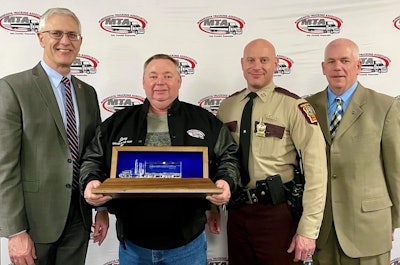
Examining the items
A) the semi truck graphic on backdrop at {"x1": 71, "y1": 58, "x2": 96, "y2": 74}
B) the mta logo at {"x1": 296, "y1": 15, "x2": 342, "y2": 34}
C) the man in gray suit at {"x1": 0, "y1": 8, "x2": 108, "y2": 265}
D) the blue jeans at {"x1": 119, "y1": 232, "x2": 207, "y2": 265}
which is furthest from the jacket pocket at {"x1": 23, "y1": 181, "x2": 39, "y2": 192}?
the mta logo at {"x1": 296, "y1": 15, "x2": 342, "y2": 34}

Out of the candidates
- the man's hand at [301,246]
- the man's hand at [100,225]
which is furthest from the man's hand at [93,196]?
the man's hand at [301,246]

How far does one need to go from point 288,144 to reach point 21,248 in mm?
1366

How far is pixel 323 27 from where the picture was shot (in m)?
2.53

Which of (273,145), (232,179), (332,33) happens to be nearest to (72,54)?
(232,179)

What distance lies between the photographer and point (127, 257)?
1.64m

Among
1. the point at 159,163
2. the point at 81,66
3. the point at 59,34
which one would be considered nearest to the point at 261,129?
the point at 159,163

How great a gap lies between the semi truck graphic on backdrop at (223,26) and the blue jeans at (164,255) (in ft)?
4.83

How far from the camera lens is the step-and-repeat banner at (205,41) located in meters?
2.38

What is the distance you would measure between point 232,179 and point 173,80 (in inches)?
22.2

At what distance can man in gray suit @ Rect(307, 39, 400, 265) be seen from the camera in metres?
1.86

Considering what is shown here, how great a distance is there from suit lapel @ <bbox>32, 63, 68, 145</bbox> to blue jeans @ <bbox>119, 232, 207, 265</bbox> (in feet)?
1.97

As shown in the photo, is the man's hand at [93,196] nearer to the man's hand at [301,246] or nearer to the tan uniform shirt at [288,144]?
the tan uniform shirt at [288,144]

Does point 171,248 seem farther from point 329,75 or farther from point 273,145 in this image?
point 329,75

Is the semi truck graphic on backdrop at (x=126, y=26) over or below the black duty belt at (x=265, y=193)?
over
